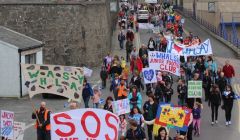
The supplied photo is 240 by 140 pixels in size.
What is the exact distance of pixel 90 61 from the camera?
124ft

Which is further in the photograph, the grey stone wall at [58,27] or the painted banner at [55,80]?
the grey stone wall at [58,27]

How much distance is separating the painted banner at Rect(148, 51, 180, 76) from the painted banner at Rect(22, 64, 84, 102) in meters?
7.12

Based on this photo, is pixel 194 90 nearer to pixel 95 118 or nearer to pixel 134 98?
pixel 134 98

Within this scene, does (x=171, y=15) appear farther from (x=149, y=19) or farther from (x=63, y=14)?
(x=63, y=14)

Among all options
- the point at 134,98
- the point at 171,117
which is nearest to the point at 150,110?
the point at 171,117

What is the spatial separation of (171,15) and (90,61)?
65.1 feet

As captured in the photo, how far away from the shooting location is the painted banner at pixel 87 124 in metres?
11.6

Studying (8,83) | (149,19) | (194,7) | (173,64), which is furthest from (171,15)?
(173,64)

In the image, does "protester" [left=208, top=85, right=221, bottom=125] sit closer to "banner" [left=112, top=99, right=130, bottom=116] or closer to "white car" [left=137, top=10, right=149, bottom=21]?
"banner" [left=112, top=99, right=130, bottom=116]

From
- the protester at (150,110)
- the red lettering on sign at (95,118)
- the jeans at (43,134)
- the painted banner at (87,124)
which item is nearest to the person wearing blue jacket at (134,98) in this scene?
the protester at (150,110)

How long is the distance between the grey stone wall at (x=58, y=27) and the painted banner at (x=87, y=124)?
25.5 meters

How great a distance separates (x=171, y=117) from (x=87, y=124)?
4676mm

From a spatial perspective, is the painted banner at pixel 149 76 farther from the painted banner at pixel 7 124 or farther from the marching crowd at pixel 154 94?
the painted banner at pixel 7 124

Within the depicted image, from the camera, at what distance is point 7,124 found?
1504cm
